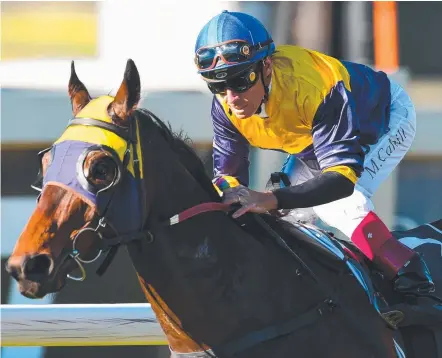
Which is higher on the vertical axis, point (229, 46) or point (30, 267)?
point (229, 46)

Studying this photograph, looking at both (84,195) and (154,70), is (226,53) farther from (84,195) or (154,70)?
(154,70)

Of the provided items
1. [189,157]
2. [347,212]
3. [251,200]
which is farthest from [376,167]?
[189,157]

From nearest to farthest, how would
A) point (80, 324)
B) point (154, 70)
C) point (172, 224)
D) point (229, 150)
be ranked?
point (172, 224) < point (229, 150) < point (80, 324) < point (154, 70)

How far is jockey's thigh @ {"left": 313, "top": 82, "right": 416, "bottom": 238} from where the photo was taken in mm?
3168

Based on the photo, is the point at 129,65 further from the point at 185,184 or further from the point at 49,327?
the point at 49,327

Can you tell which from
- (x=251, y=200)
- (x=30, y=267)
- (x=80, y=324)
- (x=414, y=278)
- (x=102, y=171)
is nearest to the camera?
(x=30, y=267)

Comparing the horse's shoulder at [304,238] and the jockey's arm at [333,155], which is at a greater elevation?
the jockey's arm at [333,155]

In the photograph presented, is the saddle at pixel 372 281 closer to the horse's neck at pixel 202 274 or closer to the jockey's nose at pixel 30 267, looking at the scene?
the horse's neck at pixel 202 274

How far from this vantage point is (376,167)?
348cm

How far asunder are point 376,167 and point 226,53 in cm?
96

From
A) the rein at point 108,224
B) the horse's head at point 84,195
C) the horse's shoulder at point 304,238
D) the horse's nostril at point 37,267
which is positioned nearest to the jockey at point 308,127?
the horse's shoulder at point 304,238

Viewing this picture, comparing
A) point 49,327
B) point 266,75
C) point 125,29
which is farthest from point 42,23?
point 266,75

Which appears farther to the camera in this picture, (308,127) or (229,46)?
(308,127)

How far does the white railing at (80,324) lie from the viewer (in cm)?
433
